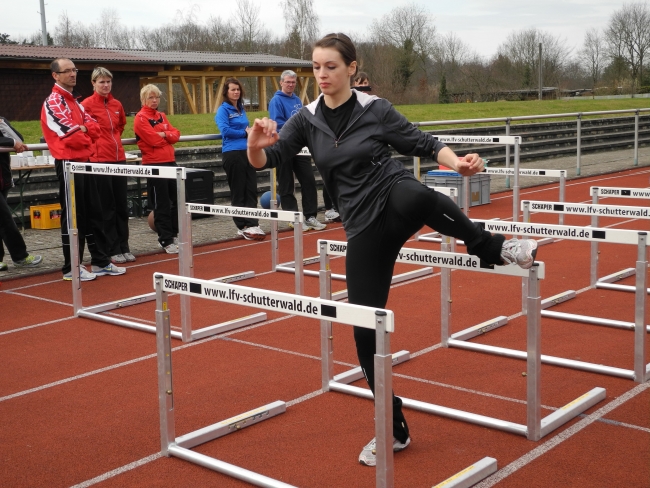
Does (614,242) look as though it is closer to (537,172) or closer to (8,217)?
(537,172)

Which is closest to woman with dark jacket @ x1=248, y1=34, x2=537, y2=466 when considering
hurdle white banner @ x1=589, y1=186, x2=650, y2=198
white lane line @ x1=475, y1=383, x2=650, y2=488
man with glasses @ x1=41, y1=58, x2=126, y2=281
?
white lane line @ x1=475, y1=383, x2=650, y2=488

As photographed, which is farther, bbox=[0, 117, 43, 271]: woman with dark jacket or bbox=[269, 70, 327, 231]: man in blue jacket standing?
bbox=[269, 70, 327, 231]: man in blue jacket standing

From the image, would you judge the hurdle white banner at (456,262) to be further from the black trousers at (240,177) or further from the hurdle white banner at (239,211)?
the black trousers at (240,177)

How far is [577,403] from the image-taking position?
4652mm

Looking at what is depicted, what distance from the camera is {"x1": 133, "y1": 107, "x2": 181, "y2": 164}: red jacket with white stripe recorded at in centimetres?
984

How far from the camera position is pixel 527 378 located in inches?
168

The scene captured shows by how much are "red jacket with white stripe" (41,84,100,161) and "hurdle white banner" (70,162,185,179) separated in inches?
32.1

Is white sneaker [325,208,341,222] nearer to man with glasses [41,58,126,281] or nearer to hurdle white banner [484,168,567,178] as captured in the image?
hurdle white banner [484,168,567,178]

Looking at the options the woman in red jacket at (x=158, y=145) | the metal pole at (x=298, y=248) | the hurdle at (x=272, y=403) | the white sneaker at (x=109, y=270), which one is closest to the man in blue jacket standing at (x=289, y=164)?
the woman in red jacket at (x=158, y=145)

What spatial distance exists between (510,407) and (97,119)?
6.04 meters

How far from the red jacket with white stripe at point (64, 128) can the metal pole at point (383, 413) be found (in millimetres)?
5848

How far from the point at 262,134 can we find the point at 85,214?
553cm

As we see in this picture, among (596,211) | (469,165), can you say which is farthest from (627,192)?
(469,165)

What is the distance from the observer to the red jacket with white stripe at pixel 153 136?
984cm
